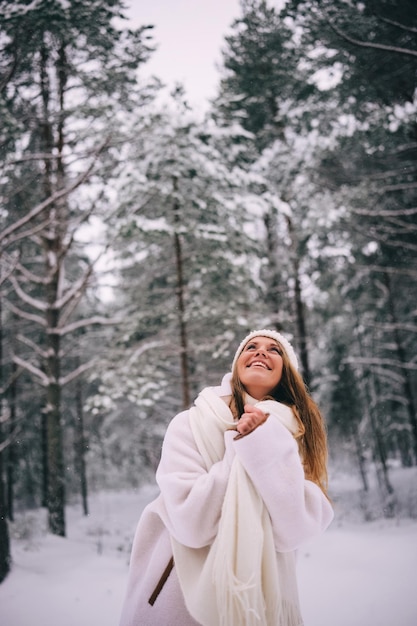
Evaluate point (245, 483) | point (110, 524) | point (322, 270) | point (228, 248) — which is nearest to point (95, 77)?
point (228, 248)

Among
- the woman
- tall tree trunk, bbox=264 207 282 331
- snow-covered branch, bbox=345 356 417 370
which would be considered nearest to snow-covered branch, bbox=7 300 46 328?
tall tree trunk, bbox=264 207 282 331

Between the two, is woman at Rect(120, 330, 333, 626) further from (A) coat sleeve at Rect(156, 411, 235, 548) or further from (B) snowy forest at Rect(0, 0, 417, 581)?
(B) snowy forest at Rect(0, 0, 417, 581)

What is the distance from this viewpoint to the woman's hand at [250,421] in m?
1.58

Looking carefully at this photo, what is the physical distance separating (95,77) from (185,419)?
263 inches

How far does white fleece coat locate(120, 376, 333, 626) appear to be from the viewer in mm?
A: 1529

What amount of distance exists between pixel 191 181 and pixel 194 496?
7.20 m

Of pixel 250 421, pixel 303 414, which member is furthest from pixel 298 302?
pixel 250 421

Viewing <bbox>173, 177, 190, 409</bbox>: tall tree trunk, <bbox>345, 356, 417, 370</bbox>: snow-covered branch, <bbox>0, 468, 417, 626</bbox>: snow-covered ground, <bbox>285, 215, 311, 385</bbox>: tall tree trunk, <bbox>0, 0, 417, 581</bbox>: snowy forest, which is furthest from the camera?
<bbox>345, 356, 417, 370</bbox>: snow-covered branch

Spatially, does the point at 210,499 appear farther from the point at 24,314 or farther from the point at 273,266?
the point at 273,266

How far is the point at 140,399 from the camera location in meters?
7.07

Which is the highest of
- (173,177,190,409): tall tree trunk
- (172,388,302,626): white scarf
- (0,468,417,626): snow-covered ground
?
(173,177,190,409): tall tree trunk

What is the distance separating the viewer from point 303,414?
2.05m

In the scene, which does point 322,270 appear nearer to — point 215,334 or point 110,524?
point 215,334

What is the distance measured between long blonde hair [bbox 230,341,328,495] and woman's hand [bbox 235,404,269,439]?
1.07 feet
